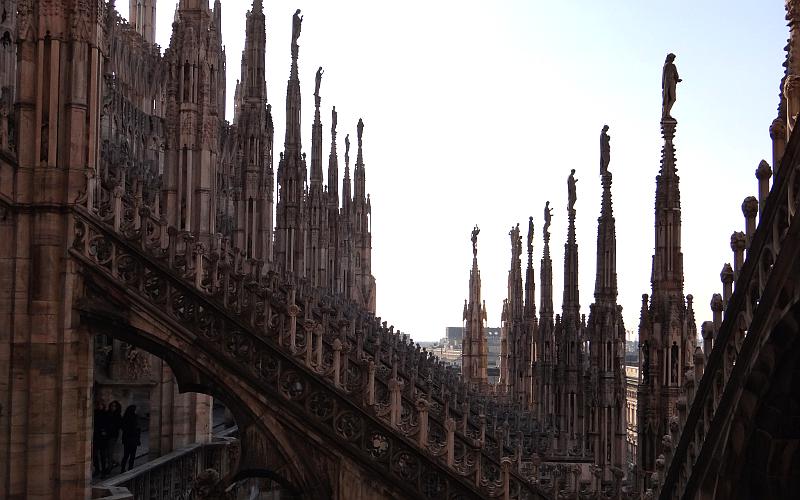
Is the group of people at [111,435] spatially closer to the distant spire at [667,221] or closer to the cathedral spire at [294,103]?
the distant spire at [667,221]

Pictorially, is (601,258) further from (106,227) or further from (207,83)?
(106,227)

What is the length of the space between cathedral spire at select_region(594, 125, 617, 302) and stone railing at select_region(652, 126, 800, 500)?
555 inches

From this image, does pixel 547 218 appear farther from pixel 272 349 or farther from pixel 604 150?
pixel 272 349

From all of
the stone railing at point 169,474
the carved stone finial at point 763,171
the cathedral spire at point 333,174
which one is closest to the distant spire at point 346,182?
the cathedral spire at point 333,174

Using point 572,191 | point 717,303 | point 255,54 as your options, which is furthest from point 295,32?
point 717,303

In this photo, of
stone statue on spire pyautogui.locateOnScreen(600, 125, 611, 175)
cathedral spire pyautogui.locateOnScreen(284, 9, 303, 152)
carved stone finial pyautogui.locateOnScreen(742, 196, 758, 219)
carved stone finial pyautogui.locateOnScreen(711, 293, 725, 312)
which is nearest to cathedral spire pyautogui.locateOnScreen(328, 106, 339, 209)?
cathedral spire pyautogui.locateOnScreen(284, 9, 303, 152)

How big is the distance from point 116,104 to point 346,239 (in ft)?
61.9

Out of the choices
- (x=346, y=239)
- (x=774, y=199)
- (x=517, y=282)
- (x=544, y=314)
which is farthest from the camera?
(x=346, y=239)

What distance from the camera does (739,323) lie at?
806cm

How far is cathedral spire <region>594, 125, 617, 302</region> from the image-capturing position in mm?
23422

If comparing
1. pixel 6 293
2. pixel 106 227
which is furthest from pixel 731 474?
pixel 6 293

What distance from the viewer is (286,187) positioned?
103 feet

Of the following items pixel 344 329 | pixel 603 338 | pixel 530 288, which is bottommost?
pixel 603 338

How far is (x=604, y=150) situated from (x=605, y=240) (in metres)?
2.51
